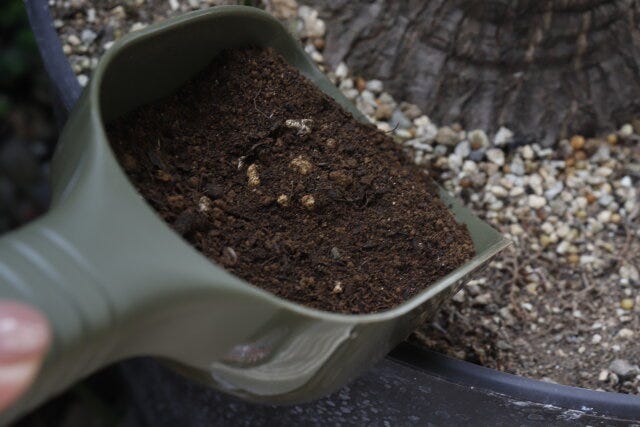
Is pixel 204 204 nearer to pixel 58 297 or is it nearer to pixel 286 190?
pixel 286 190

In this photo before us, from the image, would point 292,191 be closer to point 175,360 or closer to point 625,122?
point 175,360

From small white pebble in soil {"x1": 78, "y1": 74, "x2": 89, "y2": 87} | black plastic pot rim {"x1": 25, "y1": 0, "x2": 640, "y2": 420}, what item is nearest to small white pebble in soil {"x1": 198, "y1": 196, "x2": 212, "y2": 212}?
black plastic pot rim {"x1": 25, "y1": 0, "x2": 640, "y2": 420}

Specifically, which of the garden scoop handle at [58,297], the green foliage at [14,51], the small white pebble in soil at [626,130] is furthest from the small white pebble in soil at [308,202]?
the green foliage at [14,51]

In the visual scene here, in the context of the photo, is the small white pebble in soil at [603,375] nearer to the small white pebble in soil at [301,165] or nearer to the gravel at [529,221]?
the gravel at [529,221]

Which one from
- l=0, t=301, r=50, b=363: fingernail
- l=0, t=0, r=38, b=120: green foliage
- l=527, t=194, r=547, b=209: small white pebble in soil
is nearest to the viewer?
l=0, t=301, r=50, b=363: fingernail

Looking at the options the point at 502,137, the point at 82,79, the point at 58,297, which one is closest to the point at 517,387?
the point at 502,137

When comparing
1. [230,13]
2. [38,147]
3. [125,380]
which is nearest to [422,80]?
[230,13]

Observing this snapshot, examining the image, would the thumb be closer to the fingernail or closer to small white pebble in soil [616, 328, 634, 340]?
the fingernail
